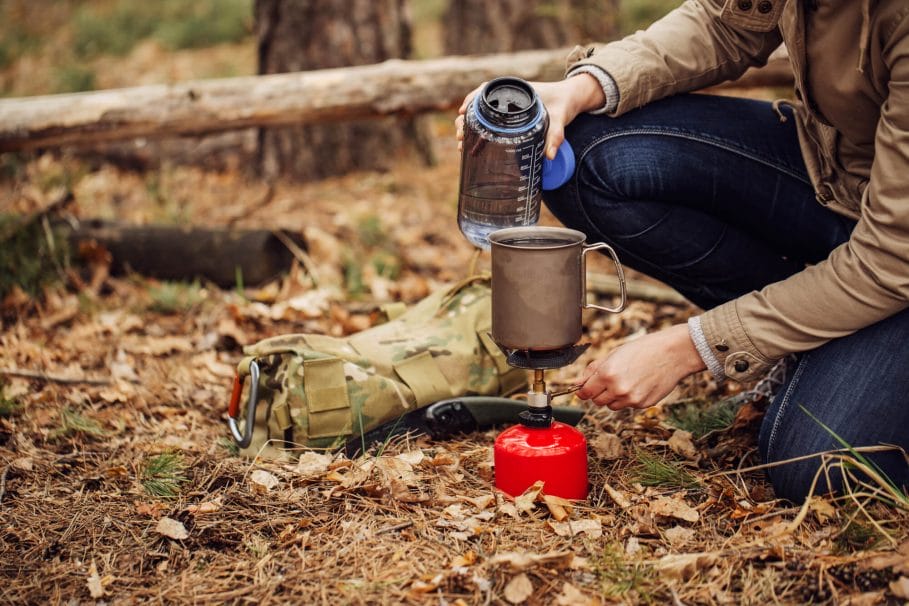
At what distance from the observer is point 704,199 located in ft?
8.61

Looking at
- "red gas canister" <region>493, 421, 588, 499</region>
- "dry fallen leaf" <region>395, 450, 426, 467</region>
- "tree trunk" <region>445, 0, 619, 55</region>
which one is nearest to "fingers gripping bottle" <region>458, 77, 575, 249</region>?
"red gas canister" <region>493, 421, 588, 499</region>

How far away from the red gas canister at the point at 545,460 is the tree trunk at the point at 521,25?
3983 millimetres

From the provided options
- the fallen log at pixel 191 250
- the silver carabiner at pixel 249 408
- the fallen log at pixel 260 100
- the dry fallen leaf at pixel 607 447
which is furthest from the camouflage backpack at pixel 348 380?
the fallen log at pixel 260 100

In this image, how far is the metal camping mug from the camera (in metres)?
2.05

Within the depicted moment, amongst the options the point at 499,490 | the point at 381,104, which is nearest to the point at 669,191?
the point at 499,490

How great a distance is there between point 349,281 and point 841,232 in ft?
7.94

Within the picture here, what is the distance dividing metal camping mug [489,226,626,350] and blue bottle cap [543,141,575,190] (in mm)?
366

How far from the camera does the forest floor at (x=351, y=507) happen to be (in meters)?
1.93

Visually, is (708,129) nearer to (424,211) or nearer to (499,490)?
(499,490)

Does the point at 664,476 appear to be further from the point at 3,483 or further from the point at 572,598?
the point at 3,483

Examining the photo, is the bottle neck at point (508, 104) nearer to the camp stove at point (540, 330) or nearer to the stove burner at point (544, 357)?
the camp stove at point (540, 330)

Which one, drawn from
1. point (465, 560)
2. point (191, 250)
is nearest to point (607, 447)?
point (465, 560)

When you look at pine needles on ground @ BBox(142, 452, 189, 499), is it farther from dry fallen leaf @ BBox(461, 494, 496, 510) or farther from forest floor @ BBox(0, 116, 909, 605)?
dry fallen leaf @ BBox(461, 494, 496, 510)

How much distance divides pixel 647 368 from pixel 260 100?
2.75 meters
